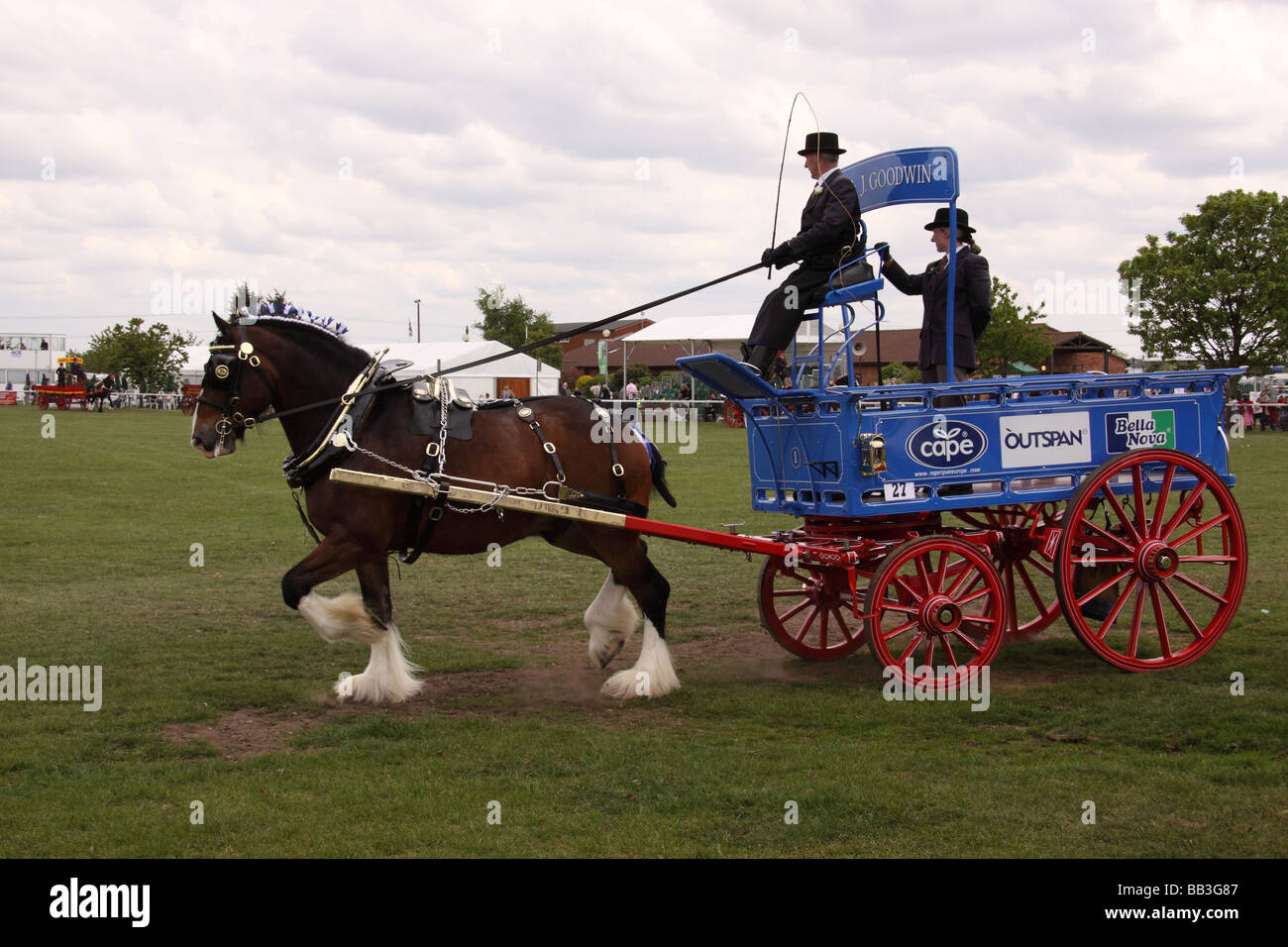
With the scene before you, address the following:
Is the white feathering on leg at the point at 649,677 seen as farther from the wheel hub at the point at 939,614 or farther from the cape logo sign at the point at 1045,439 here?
the cape logo sign at the point at 1045,439

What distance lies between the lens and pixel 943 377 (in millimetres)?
8297

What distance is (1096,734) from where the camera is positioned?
21.3ft

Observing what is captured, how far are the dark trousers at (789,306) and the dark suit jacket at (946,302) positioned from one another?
0.74m

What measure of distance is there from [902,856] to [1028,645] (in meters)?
4.65

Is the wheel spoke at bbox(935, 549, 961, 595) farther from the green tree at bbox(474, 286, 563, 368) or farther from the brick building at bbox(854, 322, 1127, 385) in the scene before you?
the green tree at bbox(474, 286, 563, 368)

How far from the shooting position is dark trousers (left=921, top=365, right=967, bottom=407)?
7625 mm

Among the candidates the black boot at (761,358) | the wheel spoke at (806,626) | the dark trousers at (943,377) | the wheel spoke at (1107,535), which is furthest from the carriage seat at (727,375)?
the wheel spoke at (1107,535)

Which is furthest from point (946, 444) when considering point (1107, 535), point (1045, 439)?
point (1107, 535)

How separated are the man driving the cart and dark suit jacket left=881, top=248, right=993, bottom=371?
2.22 feet

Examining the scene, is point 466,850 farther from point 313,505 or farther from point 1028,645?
point 1028,645

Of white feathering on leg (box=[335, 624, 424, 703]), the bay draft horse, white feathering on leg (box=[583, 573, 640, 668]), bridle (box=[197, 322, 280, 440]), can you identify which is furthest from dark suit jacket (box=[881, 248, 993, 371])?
bridle (box=[197, 322, 280, 440])

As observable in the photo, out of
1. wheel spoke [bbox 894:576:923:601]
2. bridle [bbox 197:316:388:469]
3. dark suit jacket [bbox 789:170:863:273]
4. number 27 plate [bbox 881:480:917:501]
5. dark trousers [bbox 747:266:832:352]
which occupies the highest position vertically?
dark suit jacket [bbox 789:170:863:273]

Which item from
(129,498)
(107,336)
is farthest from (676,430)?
(107,336)

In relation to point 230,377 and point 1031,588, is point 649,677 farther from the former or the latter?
point 230,377
